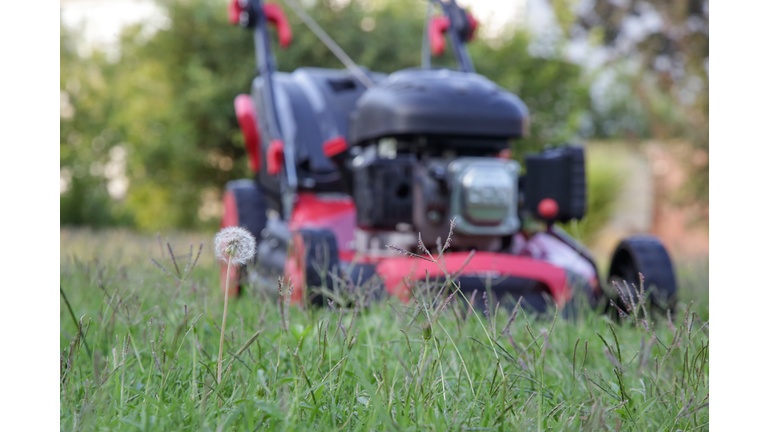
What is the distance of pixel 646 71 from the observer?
8797 mm

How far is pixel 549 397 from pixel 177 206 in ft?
21.1

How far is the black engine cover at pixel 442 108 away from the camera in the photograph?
2.09 m

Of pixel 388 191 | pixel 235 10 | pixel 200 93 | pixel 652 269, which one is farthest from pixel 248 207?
pixel 200 93

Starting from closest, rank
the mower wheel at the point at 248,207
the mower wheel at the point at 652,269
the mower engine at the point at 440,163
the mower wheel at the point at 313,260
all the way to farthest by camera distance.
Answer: the mower wheel at the point at 313,260 < the mower wheel at the point at 652,269 < the mower engine at the point at 440,163 < the mower wheel at the point at 248,207

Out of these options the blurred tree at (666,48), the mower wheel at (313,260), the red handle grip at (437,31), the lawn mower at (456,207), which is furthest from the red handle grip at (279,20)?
the blurred tree at (666,48)

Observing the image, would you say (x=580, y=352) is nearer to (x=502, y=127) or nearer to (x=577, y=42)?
(x=502, y=127)

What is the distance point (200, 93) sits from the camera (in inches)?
240

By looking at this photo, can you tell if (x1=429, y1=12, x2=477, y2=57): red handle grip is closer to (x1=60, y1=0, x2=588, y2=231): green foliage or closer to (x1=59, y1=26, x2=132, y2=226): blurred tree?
(x1=60, y1=0, x2=588, y2=231): green foliage

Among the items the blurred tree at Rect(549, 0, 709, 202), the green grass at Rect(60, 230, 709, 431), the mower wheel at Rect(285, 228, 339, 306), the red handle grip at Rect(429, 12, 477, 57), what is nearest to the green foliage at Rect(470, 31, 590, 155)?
the blurred tree at Rect(549, 0, 709, 202)

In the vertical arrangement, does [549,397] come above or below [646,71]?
below

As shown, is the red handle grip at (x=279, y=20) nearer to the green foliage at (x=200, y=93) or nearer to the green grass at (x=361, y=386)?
the green grass at (x=361, y=386)

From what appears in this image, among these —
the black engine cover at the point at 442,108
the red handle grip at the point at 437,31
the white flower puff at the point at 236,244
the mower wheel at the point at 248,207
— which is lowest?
the mower wheel at the point at 248,207

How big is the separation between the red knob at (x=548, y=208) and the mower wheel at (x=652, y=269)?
0.24m

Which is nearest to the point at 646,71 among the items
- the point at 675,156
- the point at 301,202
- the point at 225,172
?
the point at 675,156
